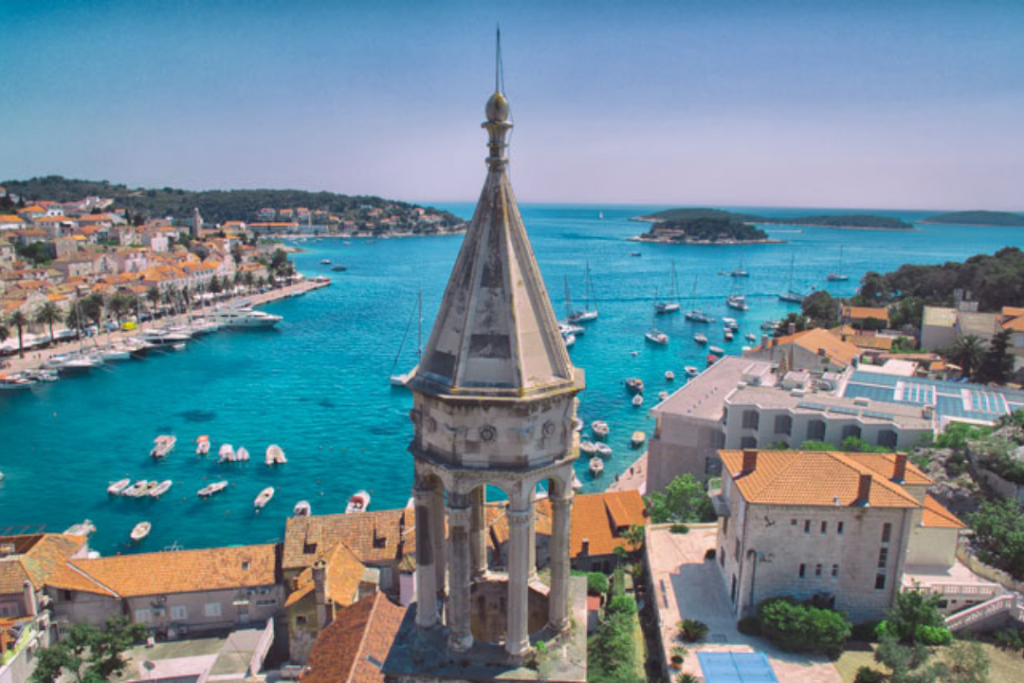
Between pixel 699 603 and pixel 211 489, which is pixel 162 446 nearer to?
Answer: pixel 211 489

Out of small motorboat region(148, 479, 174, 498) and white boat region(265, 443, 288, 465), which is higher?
white boat region(265, 443, 288, 465)

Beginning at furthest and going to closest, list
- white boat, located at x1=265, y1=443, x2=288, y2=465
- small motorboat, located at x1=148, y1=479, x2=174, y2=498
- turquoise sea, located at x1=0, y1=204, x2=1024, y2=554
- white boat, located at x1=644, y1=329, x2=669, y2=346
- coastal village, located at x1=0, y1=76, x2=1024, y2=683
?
1. white boat, located at x1=644, y1=329, x2=669, y2=346
2. white boat, located at x1=265, y1=443, x2=288, y2=465
3. small motorboat, located at x1=148, y1=479, x2=174, y2=498
4. turquoise sea, located at x1=0, y1=204, x2=1024, y2=554
5. coastal village, located at x1=0, y1=76, x2=1024, y2=683

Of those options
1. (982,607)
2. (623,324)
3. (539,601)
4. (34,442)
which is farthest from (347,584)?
(623,324)

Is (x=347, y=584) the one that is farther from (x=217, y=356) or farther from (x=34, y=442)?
(x=217, y=356)

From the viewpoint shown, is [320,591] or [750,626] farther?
[320,591]

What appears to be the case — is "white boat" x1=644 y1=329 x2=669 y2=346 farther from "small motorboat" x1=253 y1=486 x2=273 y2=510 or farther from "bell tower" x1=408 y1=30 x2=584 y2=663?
"bell tower" x1=408 y1=30 x2=584 y2=663

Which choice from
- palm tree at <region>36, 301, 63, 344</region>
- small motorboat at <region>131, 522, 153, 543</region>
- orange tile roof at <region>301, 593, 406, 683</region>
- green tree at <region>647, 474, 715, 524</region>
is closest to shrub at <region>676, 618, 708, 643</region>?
green tree at <region>647, 474, 715, 524</region>

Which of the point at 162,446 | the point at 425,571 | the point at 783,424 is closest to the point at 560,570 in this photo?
the point at 425,571
